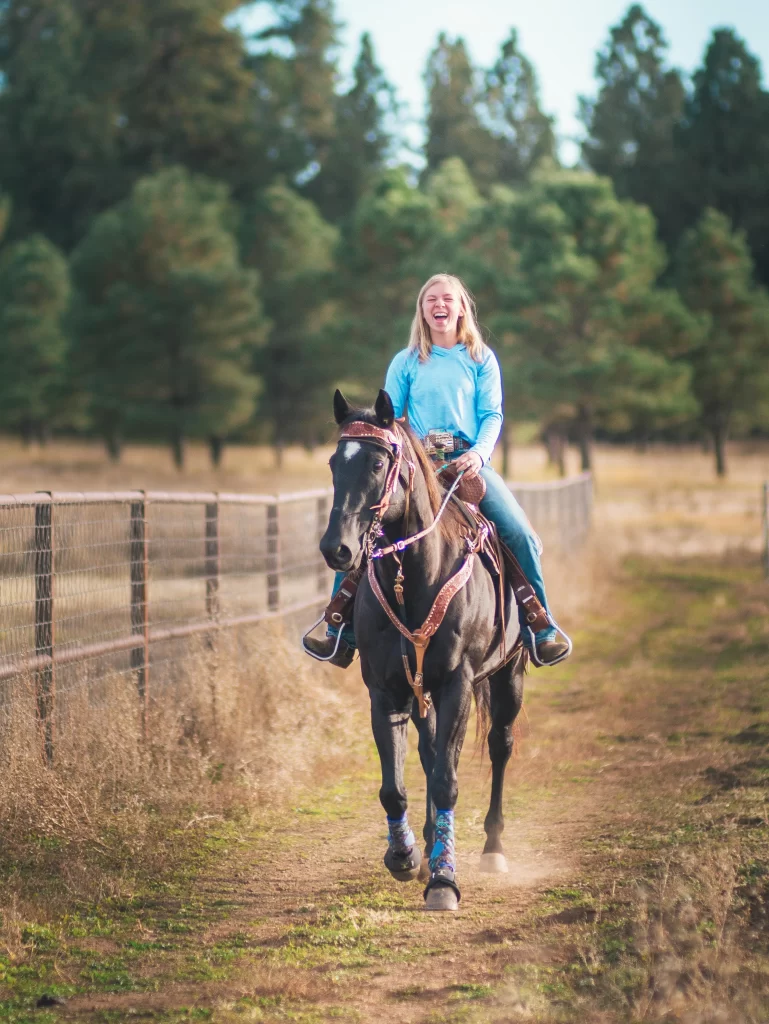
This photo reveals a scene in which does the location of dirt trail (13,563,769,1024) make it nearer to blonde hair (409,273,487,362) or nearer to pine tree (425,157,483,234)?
blonde hair (409,273,487,362)

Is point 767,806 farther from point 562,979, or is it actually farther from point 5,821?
point 5,821

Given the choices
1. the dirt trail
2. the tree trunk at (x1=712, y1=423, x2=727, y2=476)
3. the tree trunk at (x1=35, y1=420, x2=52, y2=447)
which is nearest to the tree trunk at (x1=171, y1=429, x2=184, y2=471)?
the tree trunk at (x1=35, y1=420, x2=52, y2=447)

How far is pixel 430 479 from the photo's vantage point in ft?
18.0

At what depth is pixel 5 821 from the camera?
19.7 ft

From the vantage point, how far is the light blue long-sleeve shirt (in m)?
5.90

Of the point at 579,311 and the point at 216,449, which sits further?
the point at 216,449

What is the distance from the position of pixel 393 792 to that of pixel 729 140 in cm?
6981

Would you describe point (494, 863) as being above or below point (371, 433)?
below

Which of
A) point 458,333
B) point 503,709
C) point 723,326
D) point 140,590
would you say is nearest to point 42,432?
point 723,326

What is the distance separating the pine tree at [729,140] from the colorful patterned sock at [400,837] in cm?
6697

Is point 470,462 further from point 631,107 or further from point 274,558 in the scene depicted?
point 631,107

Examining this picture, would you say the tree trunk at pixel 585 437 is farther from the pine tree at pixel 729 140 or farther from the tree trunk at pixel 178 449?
the pine tree at pixel 729 140

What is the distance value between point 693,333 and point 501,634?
146 feet

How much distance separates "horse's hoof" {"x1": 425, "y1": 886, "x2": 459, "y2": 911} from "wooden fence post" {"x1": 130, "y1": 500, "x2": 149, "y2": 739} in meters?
3.41
